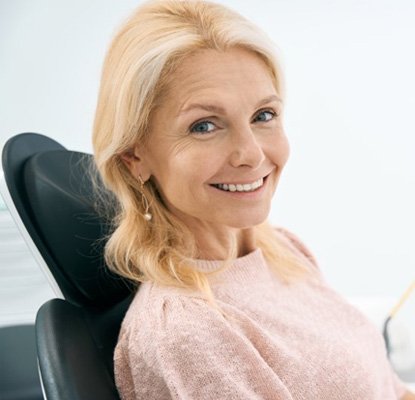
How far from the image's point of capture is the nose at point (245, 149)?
37.0 inches

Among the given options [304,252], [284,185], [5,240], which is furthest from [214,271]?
[284,185]

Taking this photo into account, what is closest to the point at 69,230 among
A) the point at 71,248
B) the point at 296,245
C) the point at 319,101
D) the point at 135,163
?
the point at 71,248

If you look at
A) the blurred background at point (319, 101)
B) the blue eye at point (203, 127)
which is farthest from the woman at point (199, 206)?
the blurred background at point (319, 101)

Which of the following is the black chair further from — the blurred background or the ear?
the blurred background

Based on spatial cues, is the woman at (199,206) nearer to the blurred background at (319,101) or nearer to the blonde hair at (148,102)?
the blonde hair at (148,102)

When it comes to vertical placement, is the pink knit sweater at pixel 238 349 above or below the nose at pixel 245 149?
below

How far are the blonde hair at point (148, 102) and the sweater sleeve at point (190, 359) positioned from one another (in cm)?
8

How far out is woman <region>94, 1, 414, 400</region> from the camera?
90 cm

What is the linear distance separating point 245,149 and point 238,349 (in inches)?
11.7

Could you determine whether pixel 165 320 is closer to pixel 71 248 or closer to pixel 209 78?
pixel 71 248

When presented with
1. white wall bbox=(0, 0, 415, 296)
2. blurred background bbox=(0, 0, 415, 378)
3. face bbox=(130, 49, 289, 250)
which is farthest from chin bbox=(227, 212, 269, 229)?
white wall bbox=(0, 0, 415, 296)

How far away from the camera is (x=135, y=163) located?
1.01 metres

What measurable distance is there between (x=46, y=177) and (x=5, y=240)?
0.87 m

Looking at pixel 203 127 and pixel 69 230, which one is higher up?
pixel 203 127
